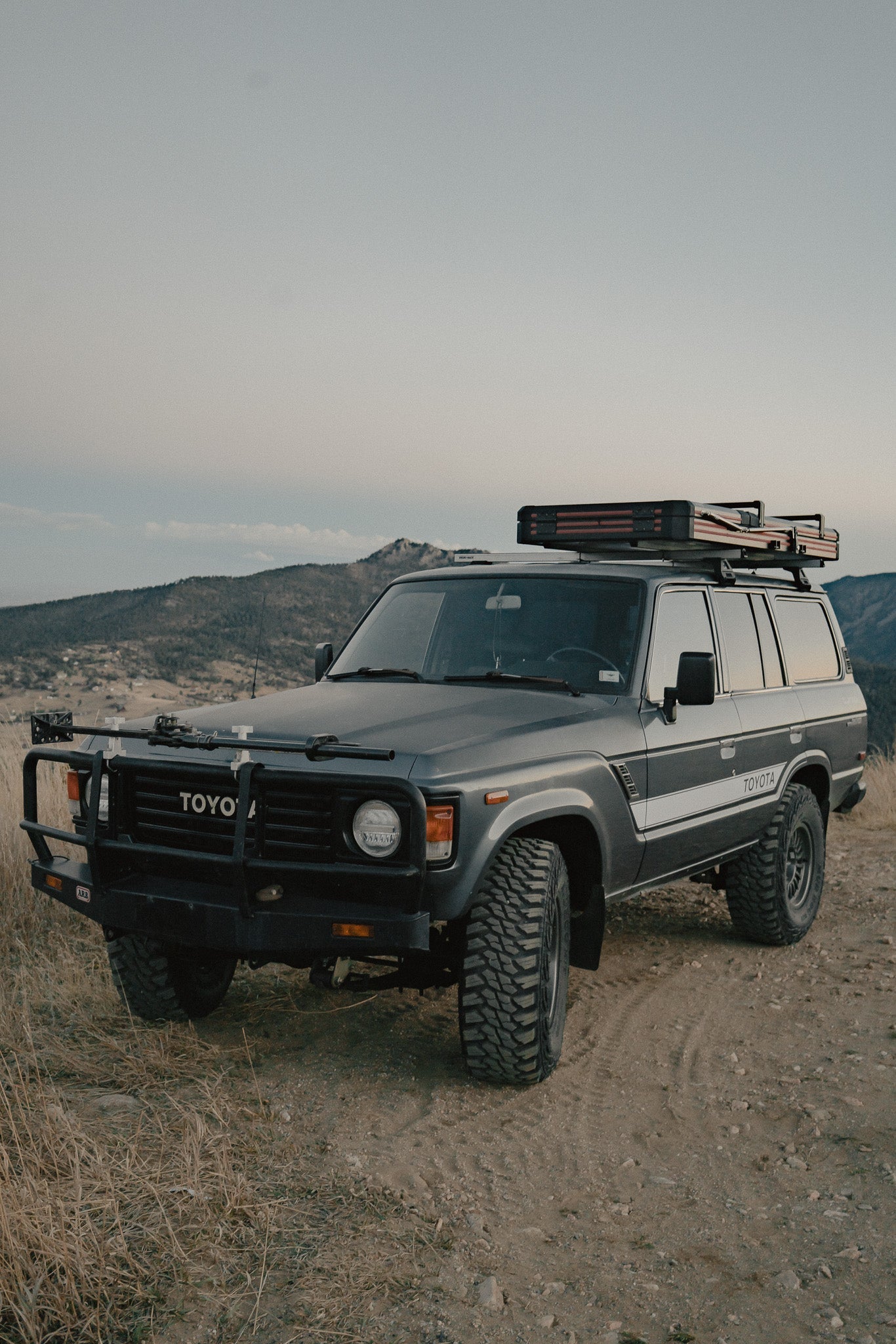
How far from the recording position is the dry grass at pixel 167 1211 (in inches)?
113

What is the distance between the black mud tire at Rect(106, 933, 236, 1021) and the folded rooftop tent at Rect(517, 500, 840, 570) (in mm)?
2908

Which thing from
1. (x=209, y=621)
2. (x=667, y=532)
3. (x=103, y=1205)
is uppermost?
(x=209, y=621)

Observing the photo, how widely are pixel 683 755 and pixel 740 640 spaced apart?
1.20 m

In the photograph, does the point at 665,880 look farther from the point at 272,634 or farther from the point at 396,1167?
the point at 272,634

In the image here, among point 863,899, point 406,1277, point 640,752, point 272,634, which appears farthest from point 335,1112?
point 272,634

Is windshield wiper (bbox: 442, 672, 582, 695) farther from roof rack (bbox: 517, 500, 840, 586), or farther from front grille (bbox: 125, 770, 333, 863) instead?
front grille (bbox: 125, 770, 333, 863)

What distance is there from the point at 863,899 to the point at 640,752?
380 cm

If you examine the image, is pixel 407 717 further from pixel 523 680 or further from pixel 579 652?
pixel 579 652

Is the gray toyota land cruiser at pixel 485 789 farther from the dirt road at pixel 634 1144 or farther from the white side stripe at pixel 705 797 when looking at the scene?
the dirt road at pixel 634 1144

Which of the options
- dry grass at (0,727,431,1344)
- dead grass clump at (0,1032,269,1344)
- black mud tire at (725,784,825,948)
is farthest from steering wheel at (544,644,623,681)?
dead grass clump at (0,1032,269,1344)

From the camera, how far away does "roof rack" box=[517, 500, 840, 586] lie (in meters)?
5.69

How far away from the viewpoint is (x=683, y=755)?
536 centimetres

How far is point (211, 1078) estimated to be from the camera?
14.3ft

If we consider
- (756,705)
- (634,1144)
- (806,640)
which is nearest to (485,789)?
(634,1144)
